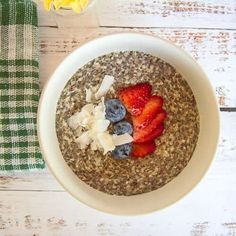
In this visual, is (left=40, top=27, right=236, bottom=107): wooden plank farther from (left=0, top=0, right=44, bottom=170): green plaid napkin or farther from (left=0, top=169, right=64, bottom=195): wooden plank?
(left=0, top=169, right=64, bottom=195): wooden plank

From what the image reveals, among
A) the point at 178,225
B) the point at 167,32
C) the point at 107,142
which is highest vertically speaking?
the point at 167,32

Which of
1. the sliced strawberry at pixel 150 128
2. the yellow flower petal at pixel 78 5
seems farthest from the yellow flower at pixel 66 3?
the sliced strawberry at pixel 150 128

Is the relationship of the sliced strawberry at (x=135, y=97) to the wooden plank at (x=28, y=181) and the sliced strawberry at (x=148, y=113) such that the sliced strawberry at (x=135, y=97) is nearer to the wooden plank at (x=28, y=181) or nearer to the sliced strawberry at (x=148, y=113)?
the sliced strawberry at (x=148, y=113)

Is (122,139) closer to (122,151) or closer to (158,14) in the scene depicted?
(122,151)

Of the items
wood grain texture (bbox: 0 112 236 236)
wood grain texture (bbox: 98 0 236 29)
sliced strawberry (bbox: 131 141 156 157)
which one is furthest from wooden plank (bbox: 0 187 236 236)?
wood grain texture (bbox: 98 0 236 29)

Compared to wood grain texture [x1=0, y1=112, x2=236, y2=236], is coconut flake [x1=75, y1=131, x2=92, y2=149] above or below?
above

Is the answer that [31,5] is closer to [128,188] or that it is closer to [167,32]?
[167,32]

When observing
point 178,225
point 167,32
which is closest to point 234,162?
point 178,225
